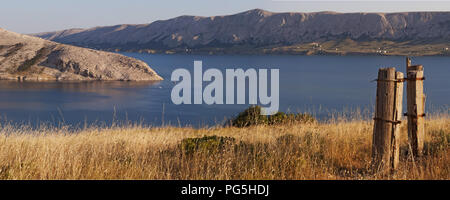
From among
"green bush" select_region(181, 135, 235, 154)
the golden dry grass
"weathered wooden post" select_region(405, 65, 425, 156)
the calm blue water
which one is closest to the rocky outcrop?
the calm blue water

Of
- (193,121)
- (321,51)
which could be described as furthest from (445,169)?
(321,51)

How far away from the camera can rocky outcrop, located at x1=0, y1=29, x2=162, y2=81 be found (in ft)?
175

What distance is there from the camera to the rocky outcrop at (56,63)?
53438mm

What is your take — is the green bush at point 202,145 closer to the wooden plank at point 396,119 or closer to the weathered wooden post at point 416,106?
the wooden plank at point 396,119

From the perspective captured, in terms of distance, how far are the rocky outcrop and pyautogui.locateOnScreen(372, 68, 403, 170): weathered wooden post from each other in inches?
2089

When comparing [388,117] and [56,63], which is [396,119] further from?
[56,63]

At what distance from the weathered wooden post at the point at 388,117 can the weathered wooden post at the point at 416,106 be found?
3.06ft

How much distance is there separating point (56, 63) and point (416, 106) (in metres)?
54.9

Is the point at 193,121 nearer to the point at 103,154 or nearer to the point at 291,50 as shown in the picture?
the point at 103,154

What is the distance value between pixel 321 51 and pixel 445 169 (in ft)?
482

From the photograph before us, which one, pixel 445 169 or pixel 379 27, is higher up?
pixel 379 27

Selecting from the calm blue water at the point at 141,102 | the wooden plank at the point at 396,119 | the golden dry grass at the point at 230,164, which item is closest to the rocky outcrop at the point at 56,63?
the calm blue water at the point at 141,102

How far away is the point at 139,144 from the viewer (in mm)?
9102

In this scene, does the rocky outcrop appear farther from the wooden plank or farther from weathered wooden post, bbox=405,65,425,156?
the wooden plank
